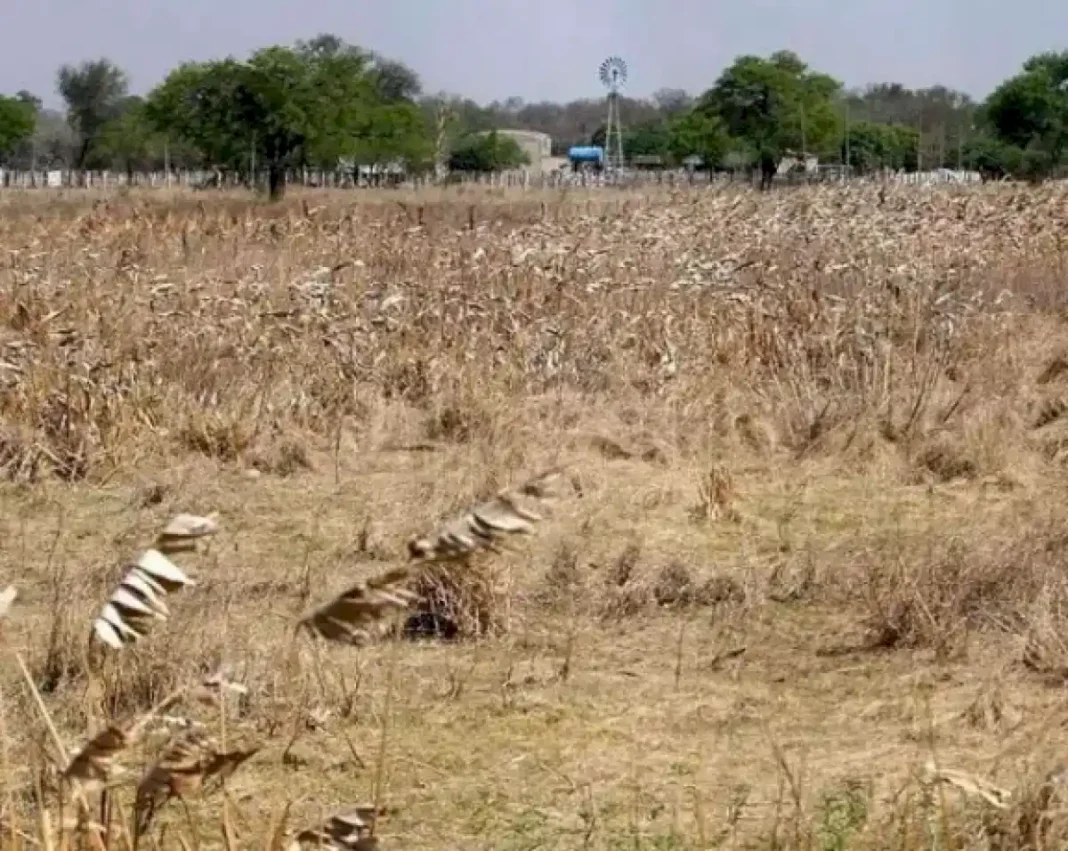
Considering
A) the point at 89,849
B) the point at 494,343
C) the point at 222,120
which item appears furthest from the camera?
the point at 222,120

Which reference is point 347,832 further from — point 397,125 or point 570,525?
point 397,125

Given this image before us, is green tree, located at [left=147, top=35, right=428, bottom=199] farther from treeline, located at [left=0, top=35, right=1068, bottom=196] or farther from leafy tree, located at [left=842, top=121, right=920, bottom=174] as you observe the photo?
leafy tree, located at [left=842, top=121, right=920, bottom=174]

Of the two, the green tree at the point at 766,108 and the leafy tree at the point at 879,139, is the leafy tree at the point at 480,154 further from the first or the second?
the leafy tree at the point at 879,139

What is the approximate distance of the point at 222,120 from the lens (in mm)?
41781

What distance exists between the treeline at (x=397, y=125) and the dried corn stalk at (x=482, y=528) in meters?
24.3

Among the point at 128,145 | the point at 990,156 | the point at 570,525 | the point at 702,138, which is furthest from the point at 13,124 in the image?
the point at 570,525

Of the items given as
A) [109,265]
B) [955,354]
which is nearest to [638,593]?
[955,354]

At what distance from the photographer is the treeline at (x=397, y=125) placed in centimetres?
4162

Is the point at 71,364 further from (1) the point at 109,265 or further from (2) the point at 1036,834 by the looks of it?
(2) the point at 1036,834

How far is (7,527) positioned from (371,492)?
142 cm

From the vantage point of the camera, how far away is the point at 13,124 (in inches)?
2327

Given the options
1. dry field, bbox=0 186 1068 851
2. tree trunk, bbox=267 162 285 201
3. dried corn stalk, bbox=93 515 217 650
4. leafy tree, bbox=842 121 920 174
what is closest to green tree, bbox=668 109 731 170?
leafy tree, bbox=842 121 920 174

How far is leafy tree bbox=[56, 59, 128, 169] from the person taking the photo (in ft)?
220

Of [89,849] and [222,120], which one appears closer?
[89,849]
